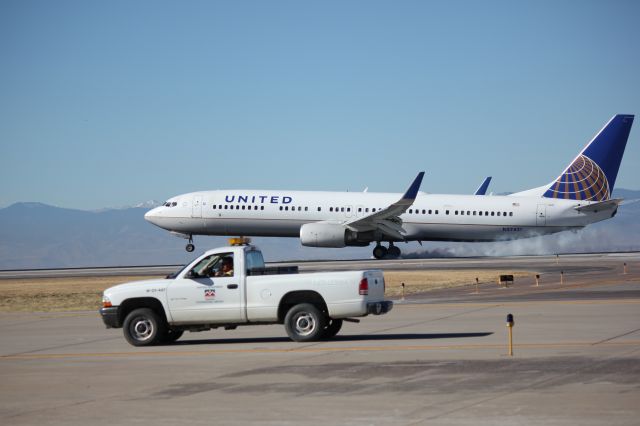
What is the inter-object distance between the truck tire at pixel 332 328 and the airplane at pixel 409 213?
35484 millimetres

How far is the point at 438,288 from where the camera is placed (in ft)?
130

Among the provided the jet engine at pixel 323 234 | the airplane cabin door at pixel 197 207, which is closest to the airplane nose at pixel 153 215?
the airplane cabin door at pixel 197 207

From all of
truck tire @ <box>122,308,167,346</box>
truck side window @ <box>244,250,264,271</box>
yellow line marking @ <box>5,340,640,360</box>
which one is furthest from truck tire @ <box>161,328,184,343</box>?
truck side window @ <box>244,250,264,271</box>

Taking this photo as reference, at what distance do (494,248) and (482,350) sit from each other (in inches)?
2407

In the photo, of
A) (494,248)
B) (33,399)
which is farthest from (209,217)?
(33,399)

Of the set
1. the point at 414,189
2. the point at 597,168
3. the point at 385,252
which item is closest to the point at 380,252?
the point at 385,252

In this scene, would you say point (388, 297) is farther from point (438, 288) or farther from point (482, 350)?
point (482, 350)

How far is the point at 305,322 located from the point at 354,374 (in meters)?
4.73

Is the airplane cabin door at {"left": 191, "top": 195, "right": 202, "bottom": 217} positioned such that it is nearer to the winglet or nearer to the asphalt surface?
the winglet

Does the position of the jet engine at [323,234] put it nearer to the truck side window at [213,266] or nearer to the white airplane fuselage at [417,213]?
the white airplane fuselage at [417,213]

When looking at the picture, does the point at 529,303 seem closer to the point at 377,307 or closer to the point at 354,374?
the point at 377,307

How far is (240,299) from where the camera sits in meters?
20.3

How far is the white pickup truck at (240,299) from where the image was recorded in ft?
65.4

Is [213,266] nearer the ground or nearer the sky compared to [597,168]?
nearer the ground
